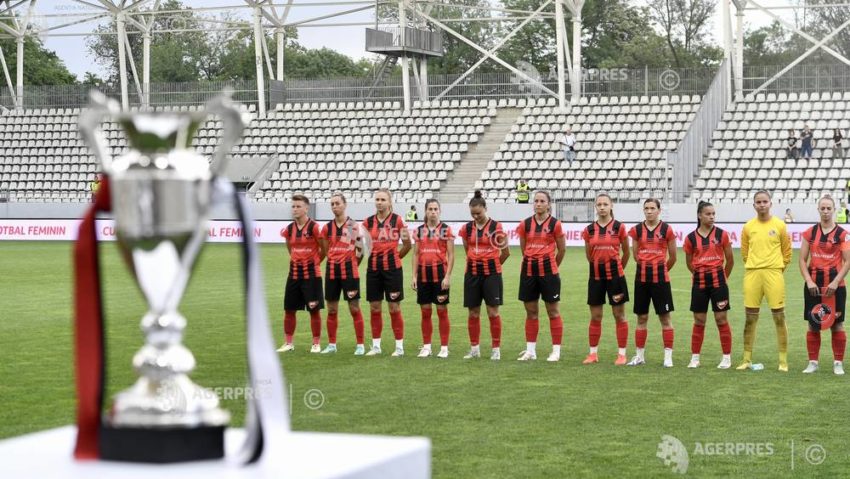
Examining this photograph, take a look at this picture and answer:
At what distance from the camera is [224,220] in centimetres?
3522

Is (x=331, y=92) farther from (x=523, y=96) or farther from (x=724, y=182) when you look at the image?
(x=724, y=182)

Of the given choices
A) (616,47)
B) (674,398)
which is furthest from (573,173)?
(616,47)

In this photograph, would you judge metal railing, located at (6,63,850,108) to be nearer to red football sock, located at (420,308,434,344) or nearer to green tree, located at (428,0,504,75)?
green tree, located at (428,0,504,75)

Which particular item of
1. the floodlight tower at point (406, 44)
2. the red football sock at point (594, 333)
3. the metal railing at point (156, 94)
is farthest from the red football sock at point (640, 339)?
the metal railing at point (156, 94)

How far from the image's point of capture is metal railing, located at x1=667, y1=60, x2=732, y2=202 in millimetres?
35469

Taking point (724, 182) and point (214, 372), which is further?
point (724, 182)

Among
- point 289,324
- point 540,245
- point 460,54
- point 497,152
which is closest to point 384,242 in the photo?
point 289,324

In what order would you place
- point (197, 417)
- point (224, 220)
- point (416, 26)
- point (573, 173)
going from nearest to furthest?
point (197, 417) < point (224, 220) < point (573, 173) < point (416, 26)

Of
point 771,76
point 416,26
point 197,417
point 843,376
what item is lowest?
point 843,376

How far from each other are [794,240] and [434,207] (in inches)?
702

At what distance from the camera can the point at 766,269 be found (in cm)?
1262

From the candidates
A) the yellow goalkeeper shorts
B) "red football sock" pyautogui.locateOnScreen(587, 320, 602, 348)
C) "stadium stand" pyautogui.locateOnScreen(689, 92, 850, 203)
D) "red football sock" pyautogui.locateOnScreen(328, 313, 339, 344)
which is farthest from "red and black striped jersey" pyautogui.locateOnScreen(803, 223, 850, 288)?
"stadium stand" pyautogui.locateOnScreen(689, 92, 850, 203)

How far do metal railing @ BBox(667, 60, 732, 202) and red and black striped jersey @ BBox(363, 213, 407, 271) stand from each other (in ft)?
73.8

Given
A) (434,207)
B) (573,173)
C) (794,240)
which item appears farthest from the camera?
(573,173)
